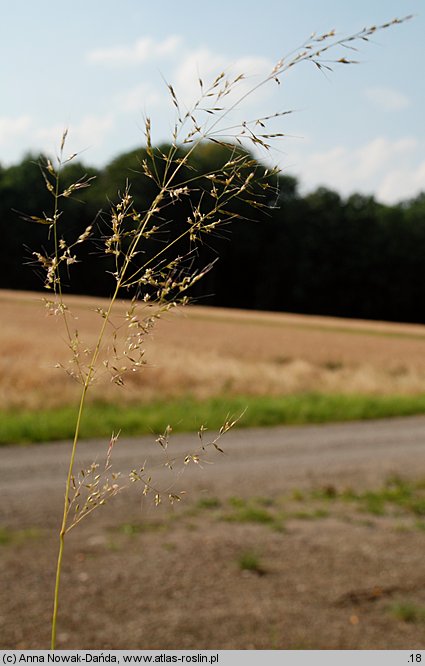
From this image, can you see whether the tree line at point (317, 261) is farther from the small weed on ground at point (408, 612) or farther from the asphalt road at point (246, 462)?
the small weed on ground at point (408, 612)

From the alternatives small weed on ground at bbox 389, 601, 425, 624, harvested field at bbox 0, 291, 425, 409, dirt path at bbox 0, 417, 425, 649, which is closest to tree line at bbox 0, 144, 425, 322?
harvested field at bbox 0, 291, 425, 409

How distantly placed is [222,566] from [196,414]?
26.3 ft

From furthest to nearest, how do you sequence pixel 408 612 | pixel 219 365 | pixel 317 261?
pixel 317 261 < pixel 219 365 < pixel 408 612

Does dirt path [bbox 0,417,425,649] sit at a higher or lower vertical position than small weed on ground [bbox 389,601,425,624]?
lower

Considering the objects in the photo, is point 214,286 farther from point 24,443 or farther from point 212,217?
point 212,217

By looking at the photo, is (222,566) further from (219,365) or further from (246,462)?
(219,365)

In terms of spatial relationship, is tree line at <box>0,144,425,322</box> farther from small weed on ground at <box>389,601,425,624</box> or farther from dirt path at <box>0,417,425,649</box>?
small weed on ground at <box>389,601,425,624</box>

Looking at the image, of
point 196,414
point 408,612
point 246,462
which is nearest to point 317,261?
point 196,414

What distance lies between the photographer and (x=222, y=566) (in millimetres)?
6305

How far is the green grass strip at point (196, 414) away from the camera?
43.3 ft

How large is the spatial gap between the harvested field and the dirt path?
9.01 feet

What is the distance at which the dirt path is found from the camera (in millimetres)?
5078

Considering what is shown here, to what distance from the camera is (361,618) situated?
17.5 ft

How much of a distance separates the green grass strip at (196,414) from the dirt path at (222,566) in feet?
8.05
